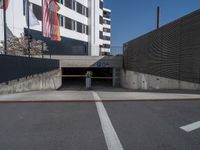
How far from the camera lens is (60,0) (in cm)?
2953

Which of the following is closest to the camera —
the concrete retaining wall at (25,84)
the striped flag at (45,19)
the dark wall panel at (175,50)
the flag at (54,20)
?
the concrete retaining wall at (25,84)

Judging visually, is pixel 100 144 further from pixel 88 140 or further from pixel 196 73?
pixel 196 73

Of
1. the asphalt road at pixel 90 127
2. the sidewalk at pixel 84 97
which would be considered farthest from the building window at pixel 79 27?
the asphalt road at pixel 90 127

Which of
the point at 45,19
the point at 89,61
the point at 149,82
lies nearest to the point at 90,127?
the point at 149,82

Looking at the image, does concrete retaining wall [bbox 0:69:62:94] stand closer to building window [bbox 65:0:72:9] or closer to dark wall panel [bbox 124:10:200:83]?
dark wall panel [bbox 124:10:200:83]

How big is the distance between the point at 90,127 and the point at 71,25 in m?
30.1

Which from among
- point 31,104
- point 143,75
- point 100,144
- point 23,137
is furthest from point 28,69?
point 143,75

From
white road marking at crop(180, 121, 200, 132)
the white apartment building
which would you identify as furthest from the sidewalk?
the white apartment building

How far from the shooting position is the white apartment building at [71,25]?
21.4 meters

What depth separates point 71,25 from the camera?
32.4 m

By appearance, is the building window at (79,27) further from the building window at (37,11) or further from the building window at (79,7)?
the building window at (37,11)

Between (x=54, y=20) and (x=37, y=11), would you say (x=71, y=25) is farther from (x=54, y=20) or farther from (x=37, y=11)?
(x=37, y=11)

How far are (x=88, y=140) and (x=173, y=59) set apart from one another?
473 inches

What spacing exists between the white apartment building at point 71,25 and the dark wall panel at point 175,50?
13794 millimetres
